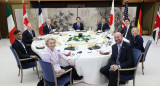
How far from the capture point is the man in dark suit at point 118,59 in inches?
122

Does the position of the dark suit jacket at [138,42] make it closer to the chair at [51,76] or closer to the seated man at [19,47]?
the chair at [51,76]

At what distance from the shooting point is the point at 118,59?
330 centimetres

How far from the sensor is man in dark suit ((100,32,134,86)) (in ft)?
10.2

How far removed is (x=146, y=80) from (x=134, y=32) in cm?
136

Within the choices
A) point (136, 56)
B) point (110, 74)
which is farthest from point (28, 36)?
point (136, 56)

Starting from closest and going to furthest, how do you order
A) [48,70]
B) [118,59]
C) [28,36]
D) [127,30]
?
[48,70] < [118,59] < [28,36] < [127,30]

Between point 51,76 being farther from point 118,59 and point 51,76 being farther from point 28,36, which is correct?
point 28,36

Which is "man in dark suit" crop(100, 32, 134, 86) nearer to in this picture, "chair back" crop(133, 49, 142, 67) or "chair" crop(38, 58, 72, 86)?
"chair back" crop(133, 49, 142, 67)

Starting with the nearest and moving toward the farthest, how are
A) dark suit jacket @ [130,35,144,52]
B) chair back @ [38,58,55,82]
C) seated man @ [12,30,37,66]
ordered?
chair back @ [38,58,55,82]
seated man @ [12,30,37,66]
dark suit jacket @ [130,35,144,52]

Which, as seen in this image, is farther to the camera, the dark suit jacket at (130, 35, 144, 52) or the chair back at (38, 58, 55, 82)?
the dark suit jacket at (130, 35, 144, 52)

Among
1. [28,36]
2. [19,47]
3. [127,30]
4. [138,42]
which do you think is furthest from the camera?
[127,30]

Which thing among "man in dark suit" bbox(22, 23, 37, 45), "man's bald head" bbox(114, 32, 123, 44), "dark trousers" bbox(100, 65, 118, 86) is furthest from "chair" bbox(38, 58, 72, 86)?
"man in dark suit" bbox(22, 23, 37, 45)

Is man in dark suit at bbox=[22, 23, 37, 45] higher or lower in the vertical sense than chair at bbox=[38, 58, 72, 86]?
higher

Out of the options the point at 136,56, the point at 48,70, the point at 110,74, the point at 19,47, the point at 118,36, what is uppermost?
the point at 118,36
